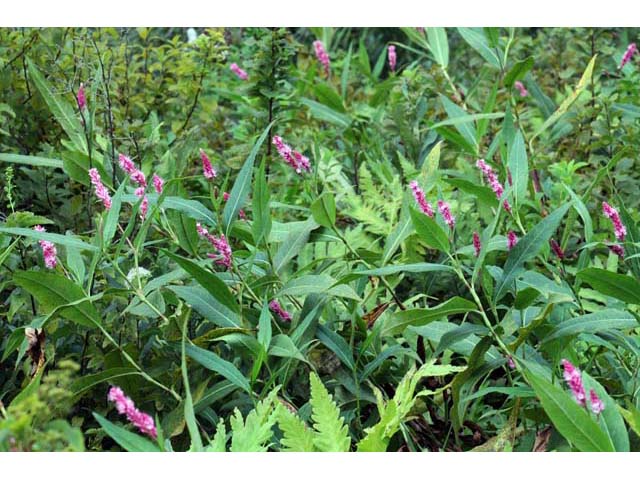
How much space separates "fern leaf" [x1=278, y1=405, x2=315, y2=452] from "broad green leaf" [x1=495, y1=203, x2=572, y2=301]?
0.50 meters

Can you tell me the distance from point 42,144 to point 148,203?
89 cm

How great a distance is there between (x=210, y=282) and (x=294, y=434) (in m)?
0.43

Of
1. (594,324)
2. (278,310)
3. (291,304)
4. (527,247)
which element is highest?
(527,247)

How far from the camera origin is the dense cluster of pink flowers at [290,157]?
2.08 meters

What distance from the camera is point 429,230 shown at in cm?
184

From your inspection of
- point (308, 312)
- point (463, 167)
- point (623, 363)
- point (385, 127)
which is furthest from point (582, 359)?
point (385, 127)

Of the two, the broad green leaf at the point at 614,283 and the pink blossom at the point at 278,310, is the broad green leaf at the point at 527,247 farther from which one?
the pink blossom at the point at 278,310

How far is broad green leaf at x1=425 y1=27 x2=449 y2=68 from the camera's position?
330cm

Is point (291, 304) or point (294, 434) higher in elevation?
point (294, 434)

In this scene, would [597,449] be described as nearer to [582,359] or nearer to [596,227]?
[582,359]

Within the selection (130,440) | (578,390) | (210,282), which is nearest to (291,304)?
(210,282)

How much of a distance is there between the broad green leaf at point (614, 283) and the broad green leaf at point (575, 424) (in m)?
0.38

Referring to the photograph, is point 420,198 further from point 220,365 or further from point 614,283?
point 220,365

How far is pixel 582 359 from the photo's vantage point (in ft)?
7.13
